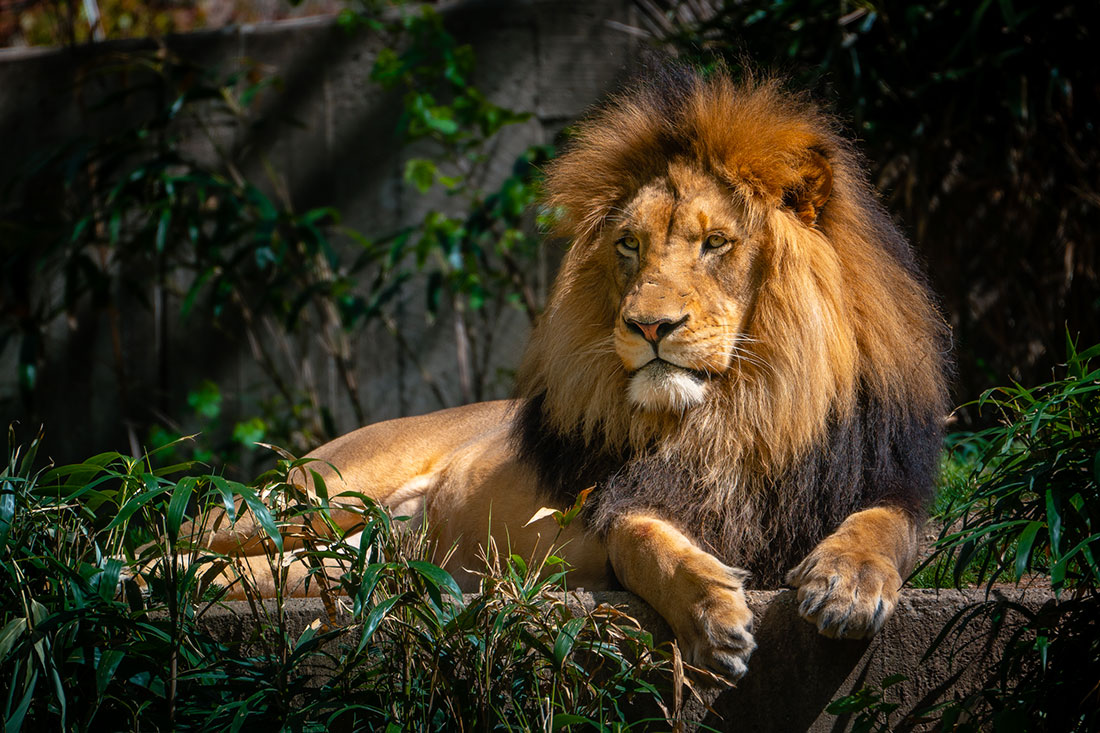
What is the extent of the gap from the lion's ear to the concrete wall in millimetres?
3183

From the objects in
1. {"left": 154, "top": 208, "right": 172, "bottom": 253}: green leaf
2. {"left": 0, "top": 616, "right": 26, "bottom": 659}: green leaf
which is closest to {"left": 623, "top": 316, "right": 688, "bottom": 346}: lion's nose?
{"left": 0, "top": 616, "right": 26, "bottom": 659}: green leaf

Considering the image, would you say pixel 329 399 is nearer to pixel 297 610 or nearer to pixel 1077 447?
pixel 297 610

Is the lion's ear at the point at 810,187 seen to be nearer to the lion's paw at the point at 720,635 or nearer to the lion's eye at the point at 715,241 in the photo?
the lion's eye at the point at 715,241

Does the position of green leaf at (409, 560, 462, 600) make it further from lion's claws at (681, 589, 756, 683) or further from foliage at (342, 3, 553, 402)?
foliage at (342, 3, 553, 402)

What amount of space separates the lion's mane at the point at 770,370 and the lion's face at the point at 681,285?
1.7 inches

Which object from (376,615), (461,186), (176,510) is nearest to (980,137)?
(461,186)

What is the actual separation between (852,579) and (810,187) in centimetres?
90

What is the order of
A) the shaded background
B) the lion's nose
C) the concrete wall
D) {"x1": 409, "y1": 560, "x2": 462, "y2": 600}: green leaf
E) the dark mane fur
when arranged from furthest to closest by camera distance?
the concrete wall → the shaded background → the dark mane fur → the lion's nose → {"x1": 409, "y1": 560, "x2": 462, "y2": 600}: green leaf

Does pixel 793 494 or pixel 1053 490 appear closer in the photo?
pixel 1053 490

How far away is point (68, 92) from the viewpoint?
5.98 meters

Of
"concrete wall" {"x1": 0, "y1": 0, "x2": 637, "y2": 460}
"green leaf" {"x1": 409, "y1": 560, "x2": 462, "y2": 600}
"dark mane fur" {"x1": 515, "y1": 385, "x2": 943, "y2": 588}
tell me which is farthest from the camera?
"concrete wall" {"x1": 0, "y1": 0, "x2": 637, "y2": 460}

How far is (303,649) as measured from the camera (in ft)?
6.48

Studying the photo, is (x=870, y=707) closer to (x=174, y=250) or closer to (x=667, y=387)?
(x=667, y=387)

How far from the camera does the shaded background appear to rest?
4879 millimetres
